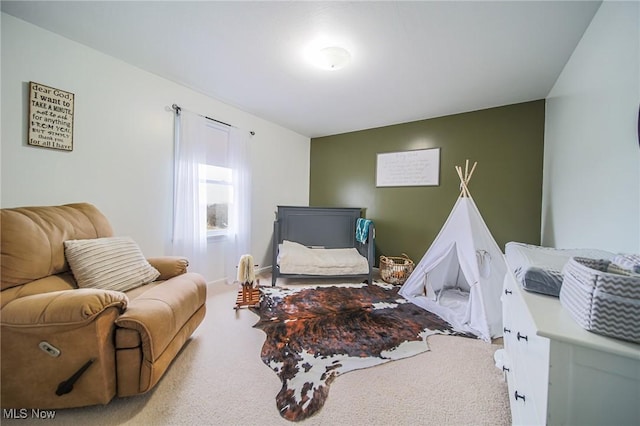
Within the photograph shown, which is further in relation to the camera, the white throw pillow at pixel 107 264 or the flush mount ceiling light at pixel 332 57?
the flush mount ceiling light at pixel 332 57

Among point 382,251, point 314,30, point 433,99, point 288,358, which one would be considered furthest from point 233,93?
point 382,251

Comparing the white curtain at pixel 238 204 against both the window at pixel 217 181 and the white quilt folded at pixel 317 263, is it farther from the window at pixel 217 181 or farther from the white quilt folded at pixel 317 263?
the white quilt folded at pixel 317 263

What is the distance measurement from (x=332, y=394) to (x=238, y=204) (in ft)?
8.14

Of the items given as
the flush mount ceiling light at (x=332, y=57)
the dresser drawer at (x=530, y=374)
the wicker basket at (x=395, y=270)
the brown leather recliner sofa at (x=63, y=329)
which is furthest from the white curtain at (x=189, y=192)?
the dresser drawer at (x=530, y=374)

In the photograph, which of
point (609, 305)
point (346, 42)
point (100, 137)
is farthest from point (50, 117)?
point (609, 305)

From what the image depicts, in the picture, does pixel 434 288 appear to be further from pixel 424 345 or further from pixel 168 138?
pixel 168 138

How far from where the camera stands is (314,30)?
1.68 m

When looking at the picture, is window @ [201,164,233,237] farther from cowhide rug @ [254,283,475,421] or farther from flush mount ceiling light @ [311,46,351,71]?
flush mount ceiling light @ [311,46,351,71]

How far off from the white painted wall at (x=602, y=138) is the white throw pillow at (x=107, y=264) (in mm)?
2857

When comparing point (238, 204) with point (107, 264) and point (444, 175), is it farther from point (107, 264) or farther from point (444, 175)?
point (444, 175)

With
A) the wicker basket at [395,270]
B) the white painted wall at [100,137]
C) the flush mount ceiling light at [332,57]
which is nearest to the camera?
the white painted wall at [100,137]

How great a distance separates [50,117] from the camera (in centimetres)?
178

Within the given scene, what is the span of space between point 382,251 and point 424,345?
6.53ft

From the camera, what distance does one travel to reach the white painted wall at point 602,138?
1.12 metres
